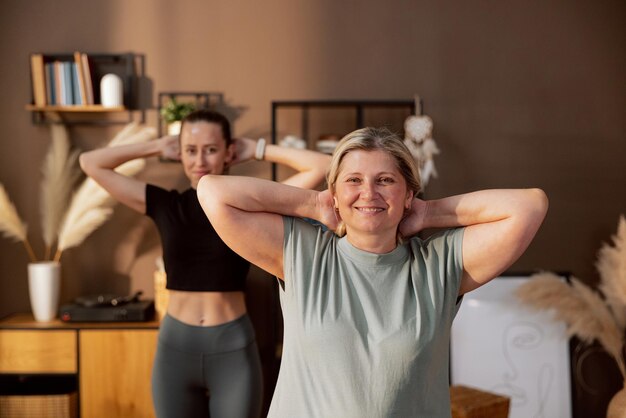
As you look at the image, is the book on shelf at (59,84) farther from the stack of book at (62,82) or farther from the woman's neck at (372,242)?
the woman's neck at (372,242)

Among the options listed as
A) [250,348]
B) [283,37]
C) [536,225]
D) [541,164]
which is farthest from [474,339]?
[536,225]

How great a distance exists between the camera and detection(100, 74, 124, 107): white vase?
3.68 meters

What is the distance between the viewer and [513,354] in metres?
3.67

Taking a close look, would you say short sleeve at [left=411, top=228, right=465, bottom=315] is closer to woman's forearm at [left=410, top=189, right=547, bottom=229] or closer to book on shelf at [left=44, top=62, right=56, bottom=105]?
woman's forearm at [left=410, top=189, right=547, bottom=229]

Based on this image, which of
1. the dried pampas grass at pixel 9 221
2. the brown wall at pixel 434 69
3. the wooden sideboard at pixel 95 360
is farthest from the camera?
the brown wall at pixel 434 69

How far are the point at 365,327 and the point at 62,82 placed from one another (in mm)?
2891

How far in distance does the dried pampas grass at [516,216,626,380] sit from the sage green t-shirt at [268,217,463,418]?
2.08 meters

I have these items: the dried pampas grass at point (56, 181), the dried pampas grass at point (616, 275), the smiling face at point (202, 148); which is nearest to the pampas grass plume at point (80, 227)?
the dried pampas grass at point (56, 181)

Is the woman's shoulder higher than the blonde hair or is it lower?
lower

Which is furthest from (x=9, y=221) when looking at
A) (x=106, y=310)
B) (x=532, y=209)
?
(x=532, y=209)

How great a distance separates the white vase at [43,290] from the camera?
3.57 m

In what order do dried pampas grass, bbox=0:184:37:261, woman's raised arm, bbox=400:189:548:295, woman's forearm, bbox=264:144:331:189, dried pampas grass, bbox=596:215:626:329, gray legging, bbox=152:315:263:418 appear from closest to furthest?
woman's raised arm, bbox=400:189:548:295 → gray legging, bbox=152:315:263:418 → woman's forearm, bbox=264:144:331:189 → dried pampas grass, bbox=596:215:626:329 → dried pampas grass, bbox=0:184:37:261

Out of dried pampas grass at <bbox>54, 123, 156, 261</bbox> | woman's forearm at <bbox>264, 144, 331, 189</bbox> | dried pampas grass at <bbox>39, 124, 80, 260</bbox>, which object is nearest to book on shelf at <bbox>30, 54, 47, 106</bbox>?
dried pampas grass at <bbox>39, 124, 80, 260</bbox>

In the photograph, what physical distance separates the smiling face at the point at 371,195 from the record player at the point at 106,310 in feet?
7.31
